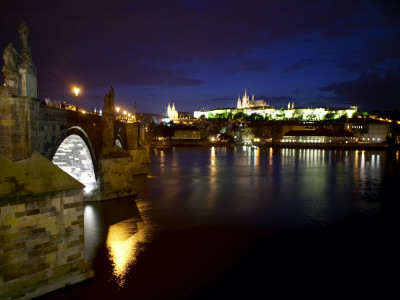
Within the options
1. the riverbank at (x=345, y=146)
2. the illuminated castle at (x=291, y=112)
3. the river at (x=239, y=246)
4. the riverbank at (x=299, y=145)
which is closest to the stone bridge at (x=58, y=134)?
the river at (x=239, y=246)

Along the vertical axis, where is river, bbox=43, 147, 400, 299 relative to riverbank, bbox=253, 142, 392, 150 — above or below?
below

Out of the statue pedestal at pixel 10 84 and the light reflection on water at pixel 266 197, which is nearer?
the statue pedestal at pixel 10 84

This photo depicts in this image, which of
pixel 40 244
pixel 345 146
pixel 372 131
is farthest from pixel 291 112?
pixel 40 244

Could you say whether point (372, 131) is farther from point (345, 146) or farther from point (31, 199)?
point (31, 199)

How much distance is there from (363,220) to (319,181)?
13674mm

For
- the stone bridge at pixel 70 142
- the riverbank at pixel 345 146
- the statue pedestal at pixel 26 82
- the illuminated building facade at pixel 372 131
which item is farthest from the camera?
the illuminated building facade at pixel 372 131

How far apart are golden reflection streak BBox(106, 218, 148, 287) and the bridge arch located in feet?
12.2

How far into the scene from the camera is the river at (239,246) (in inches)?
369

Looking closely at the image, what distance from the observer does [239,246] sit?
12.4 m

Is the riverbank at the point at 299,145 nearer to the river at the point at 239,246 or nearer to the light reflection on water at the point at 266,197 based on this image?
the light reflection on water at the point at 266,197

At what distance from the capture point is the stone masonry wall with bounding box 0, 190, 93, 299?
6.96 metres

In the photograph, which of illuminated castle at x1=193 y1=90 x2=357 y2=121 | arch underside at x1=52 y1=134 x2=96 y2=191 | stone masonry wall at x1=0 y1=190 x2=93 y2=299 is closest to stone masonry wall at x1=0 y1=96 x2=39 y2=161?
stone masonry wall at x1=0 y1=190 x2=93 y2=299

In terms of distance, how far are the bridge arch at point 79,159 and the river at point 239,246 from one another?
1.54m

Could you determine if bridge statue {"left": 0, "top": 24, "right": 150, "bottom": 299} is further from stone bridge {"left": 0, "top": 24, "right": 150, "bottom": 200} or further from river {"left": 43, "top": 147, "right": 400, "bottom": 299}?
river {"left": 43, "top": 147, "right": 400, "bottom": 299}
